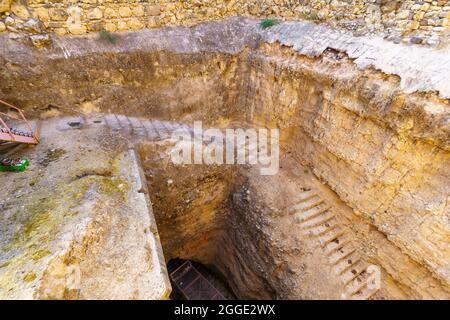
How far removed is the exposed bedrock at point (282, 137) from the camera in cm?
453

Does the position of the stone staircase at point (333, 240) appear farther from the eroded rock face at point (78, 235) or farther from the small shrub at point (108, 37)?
the small shrub at point (108, 37)

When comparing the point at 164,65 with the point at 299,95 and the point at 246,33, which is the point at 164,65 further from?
the point at 299,95

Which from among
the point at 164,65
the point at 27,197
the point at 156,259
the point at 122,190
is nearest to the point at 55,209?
the point at 27,197

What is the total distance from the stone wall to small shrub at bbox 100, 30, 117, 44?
0.40ft

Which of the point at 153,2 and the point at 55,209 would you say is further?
the point at 153,2

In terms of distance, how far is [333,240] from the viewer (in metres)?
6.16

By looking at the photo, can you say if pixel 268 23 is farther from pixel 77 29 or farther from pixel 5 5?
pixel 5 5

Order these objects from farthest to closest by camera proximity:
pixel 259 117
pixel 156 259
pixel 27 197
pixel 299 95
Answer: pixel 259 117 → pixel 299 95 → pixel 27 197 → pixel 156 259

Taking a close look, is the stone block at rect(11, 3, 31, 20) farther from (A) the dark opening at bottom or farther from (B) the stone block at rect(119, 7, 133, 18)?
(A) the dark opening at bottom

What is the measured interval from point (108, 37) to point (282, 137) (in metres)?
5.26

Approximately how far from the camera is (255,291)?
7.00m

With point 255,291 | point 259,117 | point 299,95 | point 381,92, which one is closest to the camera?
point 381,92

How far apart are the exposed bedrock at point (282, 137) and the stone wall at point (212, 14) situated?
0.55 meters

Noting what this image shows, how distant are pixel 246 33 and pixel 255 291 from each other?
24.6 ft
